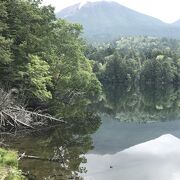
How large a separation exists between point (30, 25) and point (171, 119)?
1044 inches

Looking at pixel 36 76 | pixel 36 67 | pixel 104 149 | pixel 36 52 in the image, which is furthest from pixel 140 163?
pixel 36 52

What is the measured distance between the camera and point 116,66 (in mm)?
151250

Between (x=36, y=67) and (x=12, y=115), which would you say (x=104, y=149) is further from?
(x=36, y=67)

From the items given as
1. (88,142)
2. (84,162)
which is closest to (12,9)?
(88,142)

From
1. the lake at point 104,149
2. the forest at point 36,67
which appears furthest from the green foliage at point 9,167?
the lake at point 104,149

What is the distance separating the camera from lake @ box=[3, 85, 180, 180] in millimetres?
27469

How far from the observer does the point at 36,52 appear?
4588cm

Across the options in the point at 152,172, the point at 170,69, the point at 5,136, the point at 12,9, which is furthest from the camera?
the point at 170,69

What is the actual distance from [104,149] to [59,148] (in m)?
4.79

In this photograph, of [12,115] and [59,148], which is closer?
[59,148]

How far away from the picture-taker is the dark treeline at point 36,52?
41.3 metres

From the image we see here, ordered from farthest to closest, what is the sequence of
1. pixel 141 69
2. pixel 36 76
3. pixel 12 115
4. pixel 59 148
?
1. pixel 141 69
2. pixel 36 76
3. pixel 12 115
4. pixel 59 148

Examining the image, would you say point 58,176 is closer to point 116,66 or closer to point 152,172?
point 152,172

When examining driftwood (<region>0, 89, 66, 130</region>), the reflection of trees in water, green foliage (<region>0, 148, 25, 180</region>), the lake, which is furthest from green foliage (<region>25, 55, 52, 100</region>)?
green foliage (<region>0, 148, 25, 180</region>)
